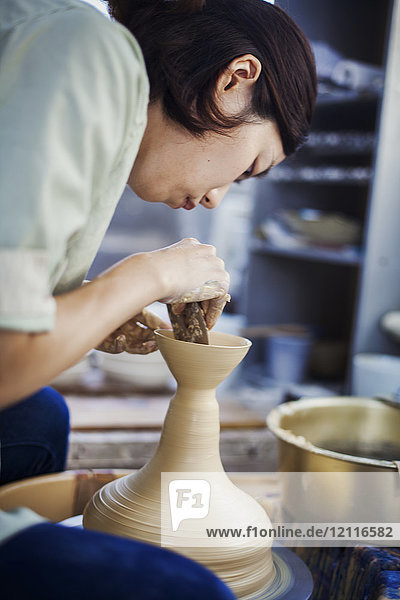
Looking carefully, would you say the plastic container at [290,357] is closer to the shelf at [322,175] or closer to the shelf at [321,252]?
the shelf at [321,252]

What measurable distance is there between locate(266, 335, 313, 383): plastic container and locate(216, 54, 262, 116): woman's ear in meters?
1.74

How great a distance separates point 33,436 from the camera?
1.25 metres

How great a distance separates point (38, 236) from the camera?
0.69m

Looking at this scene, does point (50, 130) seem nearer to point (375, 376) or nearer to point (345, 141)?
point (375, 376)

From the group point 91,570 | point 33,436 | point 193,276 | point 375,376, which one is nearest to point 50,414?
point 33,436

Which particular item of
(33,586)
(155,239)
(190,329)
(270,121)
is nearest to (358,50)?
(155,239)

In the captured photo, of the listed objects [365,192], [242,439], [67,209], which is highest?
[67,209]

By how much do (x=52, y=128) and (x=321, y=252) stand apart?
1.82m

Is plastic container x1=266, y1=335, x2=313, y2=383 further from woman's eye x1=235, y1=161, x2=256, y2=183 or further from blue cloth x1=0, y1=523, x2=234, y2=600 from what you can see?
blue cloth x1=0, y1=523, x2=234, y2=600

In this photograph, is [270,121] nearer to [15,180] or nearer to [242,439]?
[15,180]

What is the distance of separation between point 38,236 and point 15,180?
0.21 ft

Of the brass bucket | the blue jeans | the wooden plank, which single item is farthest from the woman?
the wooden plank

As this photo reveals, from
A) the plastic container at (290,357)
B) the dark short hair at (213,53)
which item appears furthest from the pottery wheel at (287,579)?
the plastic container at (290,357)

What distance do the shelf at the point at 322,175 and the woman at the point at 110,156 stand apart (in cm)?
134
